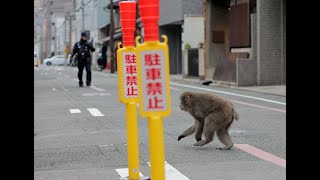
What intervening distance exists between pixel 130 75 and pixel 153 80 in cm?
158

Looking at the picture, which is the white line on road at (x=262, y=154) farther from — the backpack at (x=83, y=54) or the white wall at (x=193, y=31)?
the white wall at (x=193, y=31)

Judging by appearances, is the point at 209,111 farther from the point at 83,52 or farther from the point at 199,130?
the point at 83,52

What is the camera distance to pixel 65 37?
11306cm

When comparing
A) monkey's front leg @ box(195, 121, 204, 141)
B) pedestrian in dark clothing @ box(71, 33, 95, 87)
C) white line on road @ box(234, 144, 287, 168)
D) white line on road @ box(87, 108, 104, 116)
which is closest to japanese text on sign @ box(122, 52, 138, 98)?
white line on road @ box(234, 144, 287, 168)

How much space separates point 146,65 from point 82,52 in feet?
63.7

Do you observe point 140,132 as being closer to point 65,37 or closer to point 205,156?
point 205,156

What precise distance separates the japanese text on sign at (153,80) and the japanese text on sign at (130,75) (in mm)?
1493

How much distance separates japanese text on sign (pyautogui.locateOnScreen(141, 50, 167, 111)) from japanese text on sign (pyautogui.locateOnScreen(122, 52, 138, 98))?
1.49 m

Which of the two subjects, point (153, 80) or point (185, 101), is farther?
point (185, 101)

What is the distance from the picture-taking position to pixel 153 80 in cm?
464

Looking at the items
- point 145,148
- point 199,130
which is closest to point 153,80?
point 199,130

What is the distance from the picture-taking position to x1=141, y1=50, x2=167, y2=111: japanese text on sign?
4.62 meters

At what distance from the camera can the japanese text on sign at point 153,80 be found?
15.2 ft

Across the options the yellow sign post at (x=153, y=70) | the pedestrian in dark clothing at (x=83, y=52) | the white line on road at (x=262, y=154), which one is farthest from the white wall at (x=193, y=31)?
the yellow sign post at (x=153, y=70)
